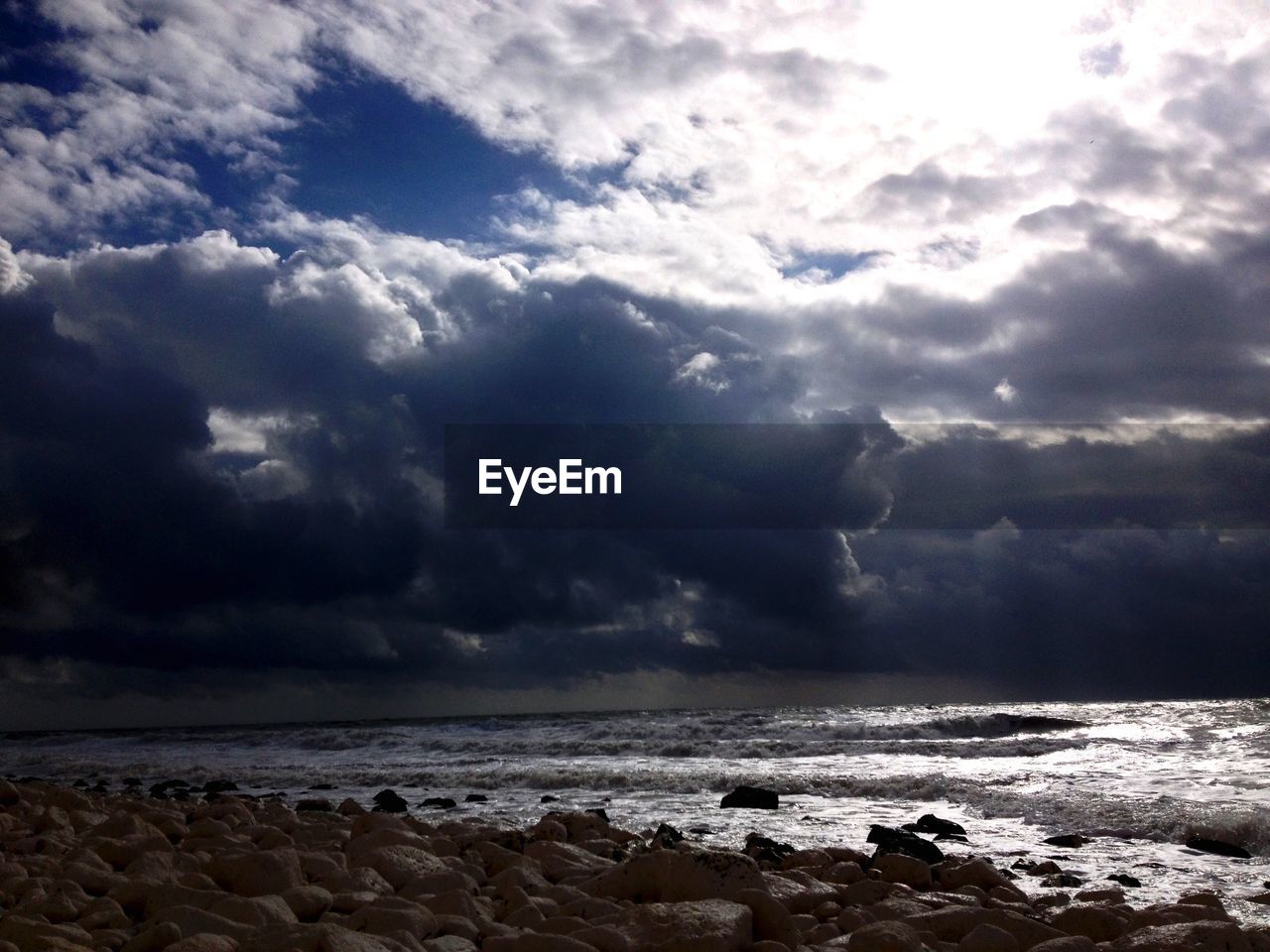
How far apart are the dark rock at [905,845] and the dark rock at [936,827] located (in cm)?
154

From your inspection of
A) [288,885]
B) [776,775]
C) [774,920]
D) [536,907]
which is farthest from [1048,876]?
[776,775]

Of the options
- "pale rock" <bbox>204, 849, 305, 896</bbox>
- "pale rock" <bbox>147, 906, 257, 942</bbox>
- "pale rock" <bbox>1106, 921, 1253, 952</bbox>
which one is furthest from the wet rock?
"pale rock" <bbox>147, 906, 257, 942</bbox>

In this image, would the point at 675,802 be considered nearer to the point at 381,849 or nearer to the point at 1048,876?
the point at 1048,876

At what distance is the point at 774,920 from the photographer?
4781mm

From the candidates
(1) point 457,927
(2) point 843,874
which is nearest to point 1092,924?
(2) point 843,874

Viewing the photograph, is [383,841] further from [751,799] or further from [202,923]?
[751,799]

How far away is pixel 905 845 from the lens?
27.1ft

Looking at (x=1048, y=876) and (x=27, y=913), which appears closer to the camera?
(x=27, y=913)

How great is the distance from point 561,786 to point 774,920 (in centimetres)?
1061

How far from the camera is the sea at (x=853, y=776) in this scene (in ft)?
30.7

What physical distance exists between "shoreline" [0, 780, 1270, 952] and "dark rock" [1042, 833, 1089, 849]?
1306 mm

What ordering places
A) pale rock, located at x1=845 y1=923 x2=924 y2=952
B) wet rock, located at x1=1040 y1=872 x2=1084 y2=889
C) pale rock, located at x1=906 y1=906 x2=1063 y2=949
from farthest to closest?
wet rock, located at x1=1040 y1=872 x2=1084 y2=889
pale rock, located at x1=906 y1=906 x2=1063 y2=949
pale rock, located at x1=845 y1=923 x2=924 y2=952

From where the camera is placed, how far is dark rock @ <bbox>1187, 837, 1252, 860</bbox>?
8.68 m

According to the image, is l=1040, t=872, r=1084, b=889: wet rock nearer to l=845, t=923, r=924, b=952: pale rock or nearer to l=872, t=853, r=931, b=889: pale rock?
l=872, t=853, r=931, b=889: pale rock
